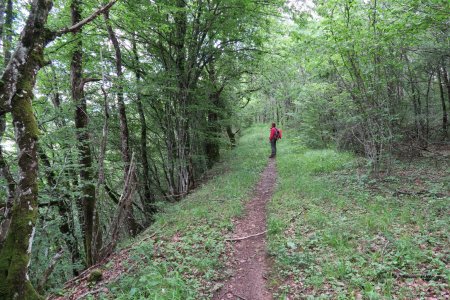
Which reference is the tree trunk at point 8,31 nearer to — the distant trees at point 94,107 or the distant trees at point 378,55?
the distant trees at point 94,107

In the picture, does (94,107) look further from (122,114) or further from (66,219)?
(66,219)

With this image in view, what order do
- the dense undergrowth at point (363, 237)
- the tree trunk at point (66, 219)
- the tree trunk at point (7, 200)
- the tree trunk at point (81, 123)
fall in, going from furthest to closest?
the tree trunk at point (81, 123) → the tree trunk at point (66, 219) → the dense undergrowth at point (363, 237) → the tree trunk at point (7, 200)

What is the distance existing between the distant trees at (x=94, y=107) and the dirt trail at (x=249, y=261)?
3.06 meters

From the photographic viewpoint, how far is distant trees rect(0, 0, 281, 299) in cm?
375

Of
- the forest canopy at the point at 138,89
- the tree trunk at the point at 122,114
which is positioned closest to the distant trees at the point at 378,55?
the forest canopy at the point at 138,89

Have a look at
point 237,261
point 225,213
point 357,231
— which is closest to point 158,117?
point 225,213

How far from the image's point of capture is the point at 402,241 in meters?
5.19

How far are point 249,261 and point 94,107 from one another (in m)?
9.65

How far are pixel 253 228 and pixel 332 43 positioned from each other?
6850 mm

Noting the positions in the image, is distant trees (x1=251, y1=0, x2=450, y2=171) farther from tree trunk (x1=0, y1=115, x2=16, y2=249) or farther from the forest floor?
tree trunk (x1=0, y1=115, x2=16, y2=249)

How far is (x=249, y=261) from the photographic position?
5.79m

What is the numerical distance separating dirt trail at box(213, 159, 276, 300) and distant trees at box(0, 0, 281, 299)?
120 inches

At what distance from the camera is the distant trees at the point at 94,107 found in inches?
148

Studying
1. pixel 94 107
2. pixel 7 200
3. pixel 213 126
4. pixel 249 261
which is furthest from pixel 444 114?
pixel 7 200
